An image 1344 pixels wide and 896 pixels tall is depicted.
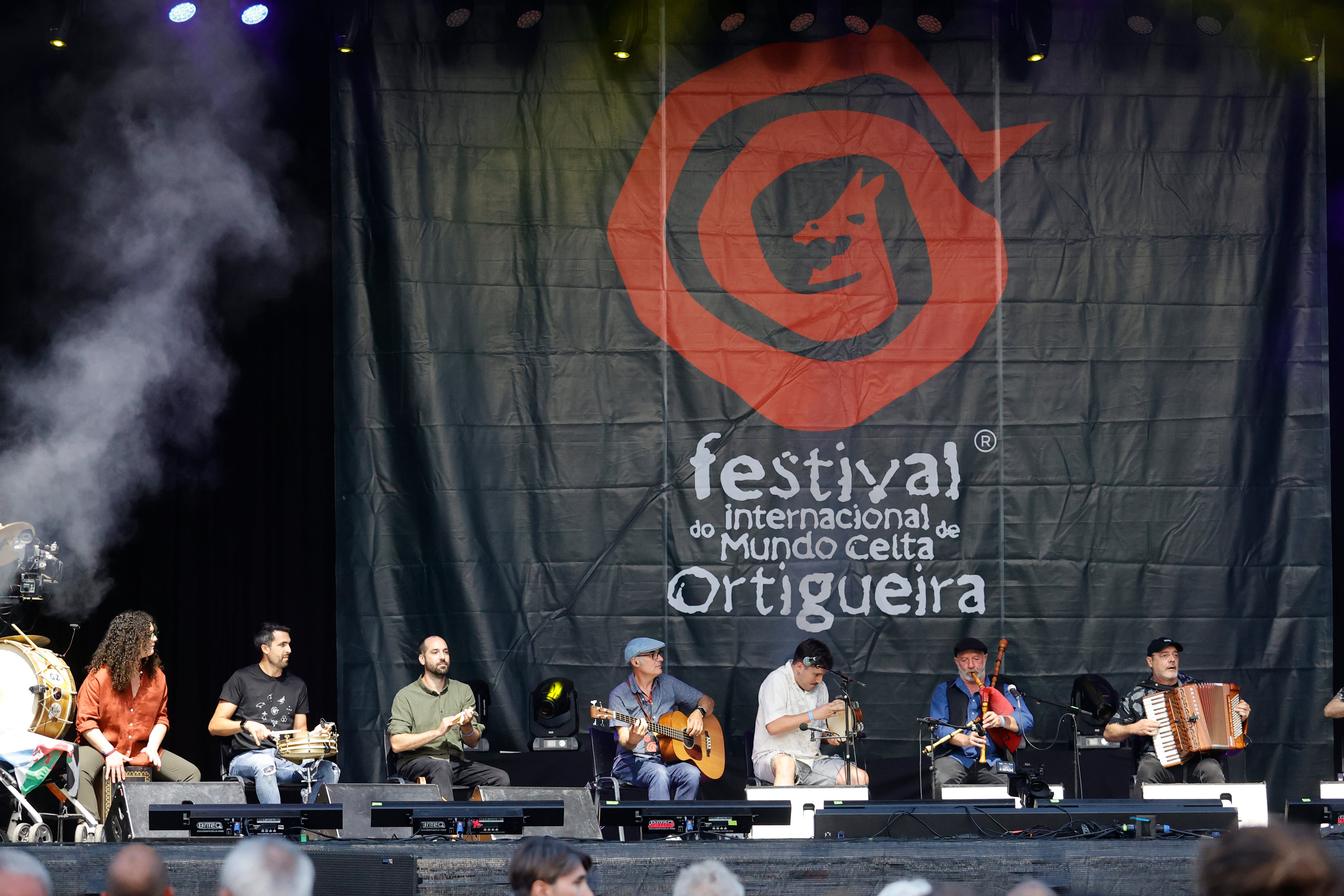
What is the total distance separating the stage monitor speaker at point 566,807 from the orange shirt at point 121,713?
1772 millimetres

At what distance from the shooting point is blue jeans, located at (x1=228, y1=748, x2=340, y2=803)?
221 inches

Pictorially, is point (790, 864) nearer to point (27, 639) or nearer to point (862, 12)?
point (27, 639)

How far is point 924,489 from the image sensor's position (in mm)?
6859

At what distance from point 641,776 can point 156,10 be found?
175 inches

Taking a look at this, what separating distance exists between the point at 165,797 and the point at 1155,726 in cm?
423

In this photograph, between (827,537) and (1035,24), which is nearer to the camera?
(1035,24)

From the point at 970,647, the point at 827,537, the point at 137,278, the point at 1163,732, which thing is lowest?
the point at 1163,732

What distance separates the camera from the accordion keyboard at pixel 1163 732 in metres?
5.98

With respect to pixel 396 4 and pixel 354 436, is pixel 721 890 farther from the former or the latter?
pixel 396 4

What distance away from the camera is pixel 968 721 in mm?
6195

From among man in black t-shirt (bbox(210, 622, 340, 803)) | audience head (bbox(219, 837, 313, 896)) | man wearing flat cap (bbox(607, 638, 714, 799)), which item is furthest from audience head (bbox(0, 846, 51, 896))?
man wearing flat cap (bbox(607, 638, 714, 799))

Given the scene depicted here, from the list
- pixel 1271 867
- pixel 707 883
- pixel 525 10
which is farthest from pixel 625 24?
pixel 1271 867

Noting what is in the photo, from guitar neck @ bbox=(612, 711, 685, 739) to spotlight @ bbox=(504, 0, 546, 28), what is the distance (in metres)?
3.49

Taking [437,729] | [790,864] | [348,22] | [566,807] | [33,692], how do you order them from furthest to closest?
[348,22] < [437,729] < [33,692] < [566,807] < [790,864]
